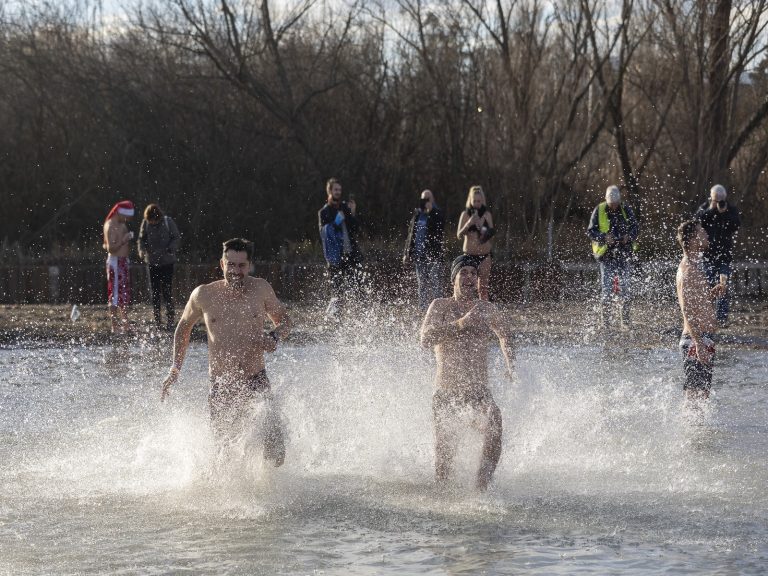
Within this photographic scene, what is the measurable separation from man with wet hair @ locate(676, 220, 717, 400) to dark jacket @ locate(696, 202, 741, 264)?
6.14m

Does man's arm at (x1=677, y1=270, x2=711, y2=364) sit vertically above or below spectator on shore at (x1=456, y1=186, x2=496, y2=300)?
below

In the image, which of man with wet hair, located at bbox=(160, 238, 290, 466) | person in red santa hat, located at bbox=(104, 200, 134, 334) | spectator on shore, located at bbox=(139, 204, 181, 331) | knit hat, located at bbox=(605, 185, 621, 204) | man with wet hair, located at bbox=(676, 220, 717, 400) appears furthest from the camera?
spectator on shore, located at bbox=(139, 204, 181, 331)

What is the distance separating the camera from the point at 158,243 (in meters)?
16.5

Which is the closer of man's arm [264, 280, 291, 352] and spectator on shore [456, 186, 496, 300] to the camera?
man's arm [264, 280, 291, 352]

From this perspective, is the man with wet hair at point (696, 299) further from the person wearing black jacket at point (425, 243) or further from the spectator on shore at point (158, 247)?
the spectator on shore at point (158, 247)

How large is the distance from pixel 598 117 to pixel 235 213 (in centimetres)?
777

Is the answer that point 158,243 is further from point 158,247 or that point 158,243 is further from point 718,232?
point 718,232

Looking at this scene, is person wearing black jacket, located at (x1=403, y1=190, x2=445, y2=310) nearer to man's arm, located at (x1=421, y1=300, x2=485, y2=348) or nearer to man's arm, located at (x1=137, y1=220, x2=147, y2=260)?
man's arm, located at (x1=137, y1=220, x2=147, y2=260)

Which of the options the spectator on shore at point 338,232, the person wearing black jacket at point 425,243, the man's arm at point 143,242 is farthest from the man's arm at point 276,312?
the person wearing black jacket at point 425,243

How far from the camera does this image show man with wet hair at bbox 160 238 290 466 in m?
7.64

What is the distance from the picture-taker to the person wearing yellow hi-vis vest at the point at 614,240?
50.6 feet

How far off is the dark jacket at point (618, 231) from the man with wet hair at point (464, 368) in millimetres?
8009

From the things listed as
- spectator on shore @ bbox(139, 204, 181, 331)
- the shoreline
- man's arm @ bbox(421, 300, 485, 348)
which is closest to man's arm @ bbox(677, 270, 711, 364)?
man's arm @ bbox(421, 300, 485, 348)

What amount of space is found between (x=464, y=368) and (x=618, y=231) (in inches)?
329
